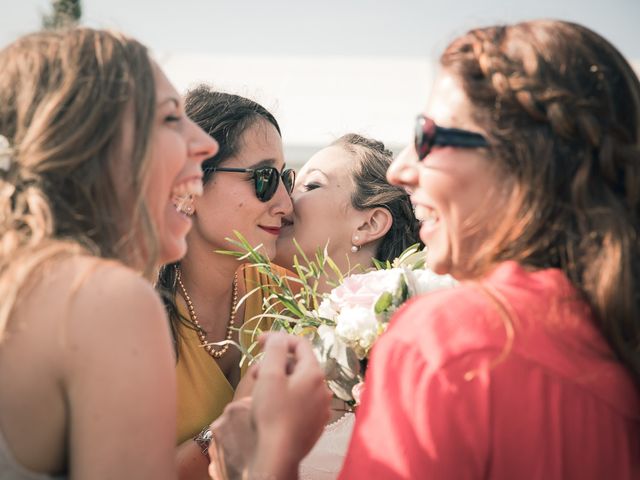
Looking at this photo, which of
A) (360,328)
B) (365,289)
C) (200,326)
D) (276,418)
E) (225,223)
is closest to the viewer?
(276,418)

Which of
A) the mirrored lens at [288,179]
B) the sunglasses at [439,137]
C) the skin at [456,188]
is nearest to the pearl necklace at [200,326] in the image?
the mirrored lens at [288,179]

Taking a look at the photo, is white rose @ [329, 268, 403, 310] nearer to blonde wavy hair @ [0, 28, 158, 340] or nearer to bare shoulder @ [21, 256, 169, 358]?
blonde wavy hair @ [0, 28, 158, 340]

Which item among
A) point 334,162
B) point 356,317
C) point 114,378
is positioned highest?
point 114,378

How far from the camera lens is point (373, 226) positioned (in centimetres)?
443

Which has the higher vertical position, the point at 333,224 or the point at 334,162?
the point at 334,162

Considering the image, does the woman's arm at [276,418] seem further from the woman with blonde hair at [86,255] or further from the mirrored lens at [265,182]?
the mirrored lens at [265,182]

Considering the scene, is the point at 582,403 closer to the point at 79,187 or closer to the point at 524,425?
the point at 524,425

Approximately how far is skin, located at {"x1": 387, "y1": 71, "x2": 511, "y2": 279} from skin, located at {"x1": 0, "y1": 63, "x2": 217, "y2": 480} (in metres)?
0.79

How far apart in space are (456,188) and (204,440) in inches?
74.1

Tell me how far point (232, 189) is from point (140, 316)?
233 centimetres

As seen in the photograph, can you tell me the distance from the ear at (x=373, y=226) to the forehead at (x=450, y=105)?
2.30 meters

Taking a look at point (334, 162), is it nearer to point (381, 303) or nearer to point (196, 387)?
point (196, 387)

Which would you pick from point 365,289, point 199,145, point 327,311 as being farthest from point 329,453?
point 199,145

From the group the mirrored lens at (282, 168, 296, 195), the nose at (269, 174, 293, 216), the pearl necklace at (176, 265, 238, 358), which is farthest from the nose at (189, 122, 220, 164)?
the mirrored lens at (282, 168, 296, 195)
